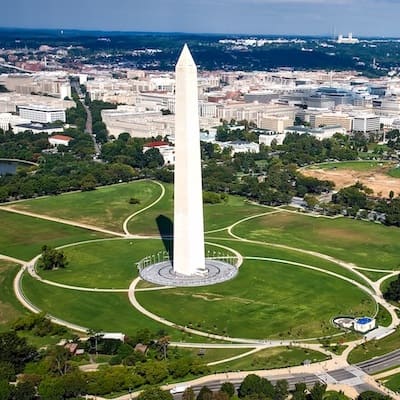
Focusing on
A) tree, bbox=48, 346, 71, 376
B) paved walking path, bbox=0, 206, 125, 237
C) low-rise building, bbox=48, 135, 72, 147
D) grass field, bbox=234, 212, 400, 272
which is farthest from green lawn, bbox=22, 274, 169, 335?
low-rise building, bbox=48, 135, 72, 147

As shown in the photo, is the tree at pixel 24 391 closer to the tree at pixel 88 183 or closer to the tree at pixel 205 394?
the tree at pixel 205 394

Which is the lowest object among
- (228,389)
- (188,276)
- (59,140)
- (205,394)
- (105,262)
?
(59,140)

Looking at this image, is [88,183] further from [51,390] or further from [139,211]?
[51,390]

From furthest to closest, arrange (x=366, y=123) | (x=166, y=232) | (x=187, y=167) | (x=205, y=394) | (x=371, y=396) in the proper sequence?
(x=366, y=123) < (x=166, y=232) < (x=187, y=167) < (x=371, y=396) < (x=205, y=394)

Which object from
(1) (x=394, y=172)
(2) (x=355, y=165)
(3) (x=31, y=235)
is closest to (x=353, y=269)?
(3) (x=31, y=235)

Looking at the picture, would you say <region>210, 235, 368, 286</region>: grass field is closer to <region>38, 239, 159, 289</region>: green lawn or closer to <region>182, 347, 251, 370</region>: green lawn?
<region>38, 239, 159, 289</region>: green lawn

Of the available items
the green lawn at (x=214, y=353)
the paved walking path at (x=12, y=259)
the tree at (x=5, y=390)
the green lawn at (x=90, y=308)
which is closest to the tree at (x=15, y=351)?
the tree at (x=5, y=390)

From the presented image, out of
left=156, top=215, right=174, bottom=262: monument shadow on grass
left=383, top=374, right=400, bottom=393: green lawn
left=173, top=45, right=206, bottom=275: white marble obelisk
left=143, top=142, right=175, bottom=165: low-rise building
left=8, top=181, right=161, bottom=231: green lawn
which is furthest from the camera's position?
left=143, top=142, right=175, bottom=165: low-rise building
